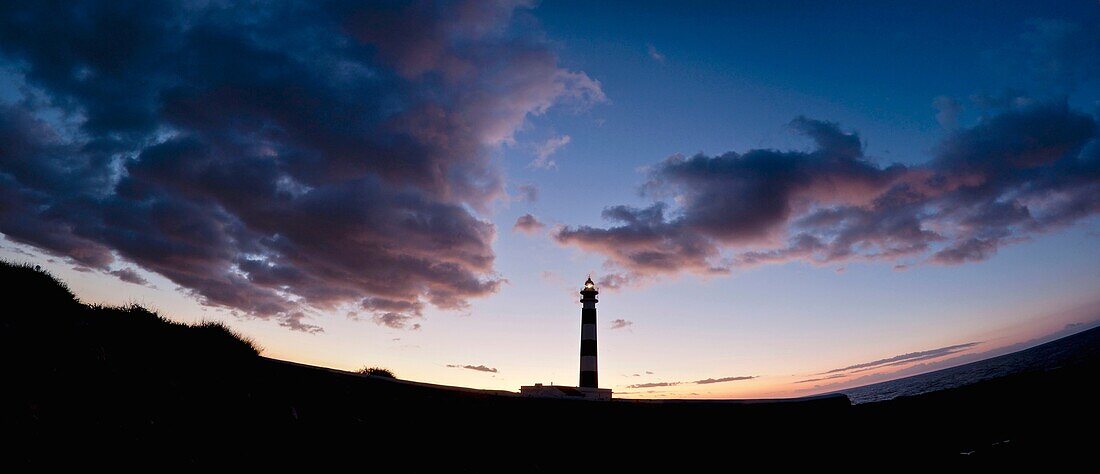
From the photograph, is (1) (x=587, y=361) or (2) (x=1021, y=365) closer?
(1) (x=587, y=361)

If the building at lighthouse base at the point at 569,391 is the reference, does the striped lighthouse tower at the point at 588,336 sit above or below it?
above

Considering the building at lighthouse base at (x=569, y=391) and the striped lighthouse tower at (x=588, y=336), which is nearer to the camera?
the building at lighthouse base at (x=569, y=391)

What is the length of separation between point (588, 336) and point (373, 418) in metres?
21.7

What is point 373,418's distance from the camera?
400 inches

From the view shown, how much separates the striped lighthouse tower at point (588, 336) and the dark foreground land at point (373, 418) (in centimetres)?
1477

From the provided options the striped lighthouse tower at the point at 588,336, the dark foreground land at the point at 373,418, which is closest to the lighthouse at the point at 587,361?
the striped lighthouse tower at the point at 588,336

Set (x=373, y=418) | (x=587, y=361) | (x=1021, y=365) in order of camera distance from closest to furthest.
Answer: (x=373, y=418), (x=587, y=361), (x=1021, y=365)

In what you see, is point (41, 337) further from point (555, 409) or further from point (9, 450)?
point (555, 409)

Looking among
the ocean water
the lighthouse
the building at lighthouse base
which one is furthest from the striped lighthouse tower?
the ocean water

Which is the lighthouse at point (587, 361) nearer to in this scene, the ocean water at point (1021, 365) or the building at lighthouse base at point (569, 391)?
the building at lighthouse base at point (569, 391)

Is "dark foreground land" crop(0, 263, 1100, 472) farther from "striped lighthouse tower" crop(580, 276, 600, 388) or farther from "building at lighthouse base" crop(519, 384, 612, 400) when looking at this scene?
"striped lighthouse tower" crop(580, 276, 600, 388)

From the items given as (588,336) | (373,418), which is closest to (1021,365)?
(588,336)

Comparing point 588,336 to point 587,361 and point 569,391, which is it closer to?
point 587,361

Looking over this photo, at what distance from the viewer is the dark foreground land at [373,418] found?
6910mm
